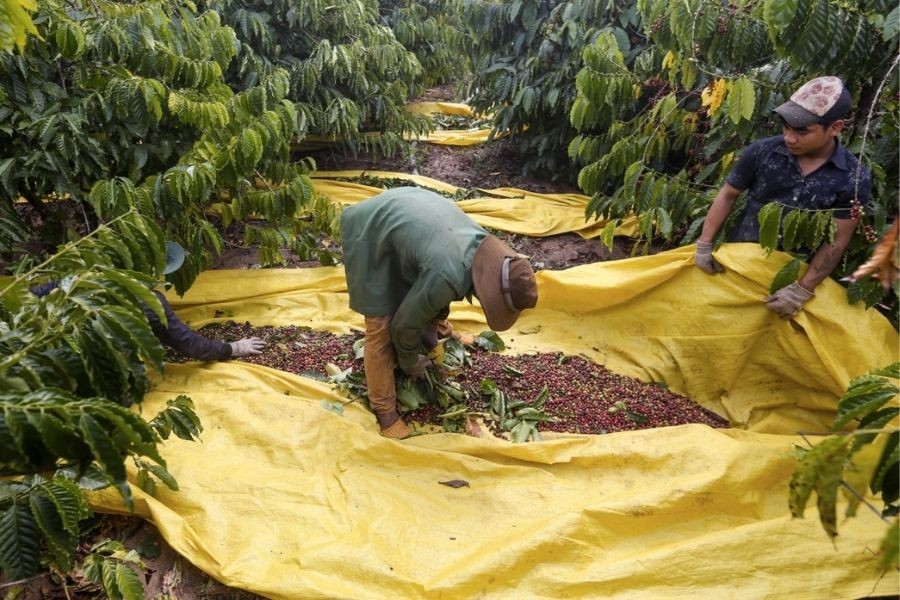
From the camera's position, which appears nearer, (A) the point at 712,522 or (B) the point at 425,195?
(A) the point at 712,522

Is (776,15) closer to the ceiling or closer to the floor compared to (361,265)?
closer to the ceiling

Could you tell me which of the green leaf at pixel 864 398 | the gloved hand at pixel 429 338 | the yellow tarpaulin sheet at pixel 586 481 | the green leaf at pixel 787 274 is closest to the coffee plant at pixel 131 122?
the yellow tarpaulin sheet at pixel 586 481

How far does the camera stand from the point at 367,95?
17.9 ft

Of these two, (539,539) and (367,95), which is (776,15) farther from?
(367,95)

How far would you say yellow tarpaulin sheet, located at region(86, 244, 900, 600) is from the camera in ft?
6.30

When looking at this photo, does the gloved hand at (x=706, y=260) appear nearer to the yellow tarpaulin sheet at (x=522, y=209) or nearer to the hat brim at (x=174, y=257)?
the yellow tarpaulin sheet at (x=522, y=209)

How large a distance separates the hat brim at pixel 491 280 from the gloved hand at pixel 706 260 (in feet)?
4.17

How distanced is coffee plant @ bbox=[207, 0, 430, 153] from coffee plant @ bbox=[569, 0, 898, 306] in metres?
2.16

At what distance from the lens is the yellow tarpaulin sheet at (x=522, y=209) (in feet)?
15.4

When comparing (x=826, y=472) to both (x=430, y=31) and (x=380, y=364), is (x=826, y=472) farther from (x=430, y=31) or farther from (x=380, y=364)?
(x=430, y=31)

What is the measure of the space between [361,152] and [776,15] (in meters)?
4.68

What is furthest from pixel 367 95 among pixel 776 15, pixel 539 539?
pixel 539 539

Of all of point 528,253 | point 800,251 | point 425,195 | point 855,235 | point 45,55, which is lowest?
point 528,253

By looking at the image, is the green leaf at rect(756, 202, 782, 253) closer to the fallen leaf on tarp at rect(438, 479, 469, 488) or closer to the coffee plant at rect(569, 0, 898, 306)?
the coffee plant at rect(569, 0, 898, 306)
